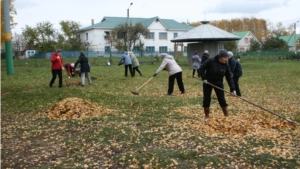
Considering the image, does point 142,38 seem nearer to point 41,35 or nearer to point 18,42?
point 41,35

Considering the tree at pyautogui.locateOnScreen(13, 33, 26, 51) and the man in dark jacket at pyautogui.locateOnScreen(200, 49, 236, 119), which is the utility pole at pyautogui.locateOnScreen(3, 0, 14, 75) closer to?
the man in dark jacket at pyautogui.locateOnScreen(200, 49, 236, 119)

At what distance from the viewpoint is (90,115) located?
878cm

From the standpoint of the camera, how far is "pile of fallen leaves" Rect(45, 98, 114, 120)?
8.71 metres

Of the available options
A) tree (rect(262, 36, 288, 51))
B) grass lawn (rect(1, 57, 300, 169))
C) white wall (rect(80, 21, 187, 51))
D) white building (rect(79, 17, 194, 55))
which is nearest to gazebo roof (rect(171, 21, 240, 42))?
grass lawn (rect(1, 57, 300, 169))

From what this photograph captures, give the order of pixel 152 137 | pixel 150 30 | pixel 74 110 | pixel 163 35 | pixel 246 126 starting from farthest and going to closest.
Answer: pixel 163 35, pixel 150 30, pixel 74 110, pixel 246 126, pixel 152 137

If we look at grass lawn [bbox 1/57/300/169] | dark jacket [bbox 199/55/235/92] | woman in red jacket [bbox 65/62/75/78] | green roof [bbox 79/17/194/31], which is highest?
green roof [bbox 79/17/194/31]

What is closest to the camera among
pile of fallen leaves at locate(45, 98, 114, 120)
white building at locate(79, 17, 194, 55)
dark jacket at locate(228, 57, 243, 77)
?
pile of fallen leaves at locate(45, 98, 114, 120)

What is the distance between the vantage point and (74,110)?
884 cm

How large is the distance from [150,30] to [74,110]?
51.2 m

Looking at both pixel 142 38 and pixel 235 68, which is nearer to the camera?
pixel 235 68

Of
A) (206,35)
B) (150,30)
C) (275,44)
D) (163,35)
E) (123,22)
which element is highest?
(123,22)

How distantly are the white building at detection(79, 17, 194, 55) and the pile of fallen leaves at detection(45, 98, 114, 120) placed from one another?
45721 millimetres

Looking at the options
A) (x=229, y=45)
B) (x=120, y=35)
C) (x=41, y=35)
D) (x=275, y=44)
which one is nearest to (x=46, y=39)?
(x=41, y=35)

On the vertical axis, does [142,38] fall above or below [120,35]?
below
